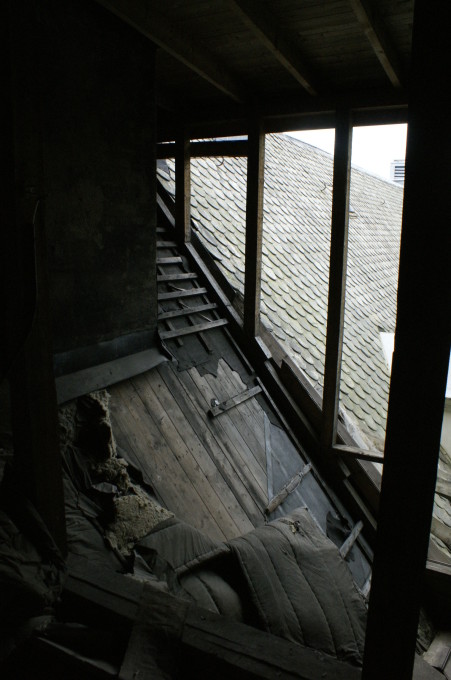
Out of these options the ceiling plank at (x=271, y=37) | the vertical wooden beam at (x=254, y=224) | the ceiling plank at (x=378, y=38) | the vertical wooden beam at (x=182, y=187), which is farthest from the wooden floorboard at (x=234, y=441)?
the ceiling plank at (x=378, y=38)

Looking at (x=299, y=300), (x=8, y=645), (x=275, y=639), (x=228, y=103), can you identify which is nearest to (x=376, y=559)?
(x=275, y=639)

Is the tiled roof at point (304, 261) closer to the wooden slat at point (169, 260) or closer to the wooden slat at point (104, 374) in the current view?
the wooden slat at point (169, 260)

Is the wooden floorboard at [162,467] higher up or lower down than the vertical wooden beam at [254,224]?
lower down

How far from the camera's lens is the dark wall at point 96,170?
3.09 meters

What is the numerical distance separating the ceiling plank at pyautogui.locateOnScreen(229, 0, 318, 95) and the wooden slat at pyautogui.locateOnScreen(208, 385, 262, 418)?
273cm

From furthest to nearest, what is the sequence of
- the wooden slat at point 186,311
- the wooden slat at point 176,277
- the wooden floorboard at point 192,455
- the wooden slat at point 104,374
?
the wooden slat at point 176,277 < the wooden slat at point 186,311 < the wooden floorboard at point 192,455 < the wooden slat at point 104,374

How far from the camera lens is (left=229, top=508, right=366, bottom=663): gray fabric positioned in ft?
7.95

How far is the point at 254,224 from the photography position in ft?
16.4

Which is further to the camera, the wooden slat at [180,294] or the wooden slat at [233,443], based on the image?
the wooden slat at [180,294]

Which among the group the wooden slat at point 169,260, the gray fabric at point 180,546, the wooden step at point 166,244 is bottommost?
the gray fabric at point 180,546

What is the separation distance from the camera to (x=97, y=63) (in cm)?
334

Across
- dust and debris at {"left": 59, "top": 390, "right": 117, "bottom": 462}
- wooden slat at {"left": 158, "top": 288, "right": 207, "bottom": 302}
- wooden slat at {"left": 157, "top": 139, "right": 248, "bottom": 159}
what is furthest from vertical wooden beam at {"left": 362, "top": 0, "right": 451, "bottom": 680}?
wooden slat at {"left": 157, "top": 139, "right": 248, "bottom": 159}

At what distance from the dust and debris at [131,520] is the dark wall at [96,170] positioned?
1098mm

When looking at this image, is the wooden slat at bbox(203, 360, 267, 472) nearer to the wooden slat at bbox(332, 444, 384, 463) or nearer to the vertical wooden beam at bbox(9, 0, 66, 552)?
the wooden slat at bbox(332, 444, 384, 463)
